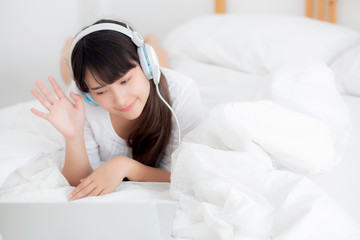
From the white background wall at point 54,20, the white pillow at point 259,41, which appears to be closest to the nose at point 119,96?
the white pillow at point 259,41

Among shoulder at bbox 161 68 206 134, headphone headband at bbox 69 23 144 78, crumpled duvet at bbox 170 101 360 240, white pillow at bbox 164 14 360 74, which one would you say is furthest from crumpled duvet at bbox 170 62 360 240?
white pillow at bbox 164 14 360 74

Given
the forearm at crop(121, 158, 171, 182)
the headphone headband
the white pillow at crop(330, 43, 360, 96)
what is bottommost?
the white pillow at crop(330, 43, 360, 96)

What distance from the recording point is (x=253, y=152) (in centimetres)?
94

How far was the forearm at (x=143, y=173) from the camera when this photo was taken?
41.4 inches

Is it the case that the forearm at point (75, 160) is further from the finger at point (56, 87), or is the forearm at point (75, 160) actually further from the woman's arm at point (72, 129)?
the finger at point (56, 87)

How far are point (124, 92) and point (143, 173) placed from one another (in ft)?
0.71

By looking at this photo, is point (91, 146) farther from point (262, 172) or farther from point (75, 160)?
point (262, 172)

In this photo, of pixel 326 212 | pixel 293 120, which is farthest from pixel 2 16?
pixel 326 212

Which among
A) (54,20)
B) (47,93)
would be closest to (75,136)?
(47,93)

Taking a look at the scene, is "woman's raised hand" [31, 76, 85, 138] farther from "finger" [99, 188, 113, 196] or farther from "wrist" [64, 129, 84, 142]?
"finger" [99, 188, 113, 196]

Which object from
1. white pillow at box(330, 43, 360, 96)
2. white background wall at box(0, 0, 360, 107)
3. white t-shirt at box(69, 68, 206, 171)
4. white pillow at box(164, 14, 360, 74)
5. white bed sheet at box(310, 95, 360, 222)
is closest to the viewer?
white bed sheet at box(310, 95, 360, 222)

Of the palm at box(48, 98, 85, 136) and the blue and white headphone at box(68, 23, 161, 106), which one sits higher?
the blue and white headphone at box(68, 23, 161, 106)

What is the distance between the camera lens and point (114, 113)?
1.05 metres

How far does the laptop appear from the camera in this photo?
694 millimetres
